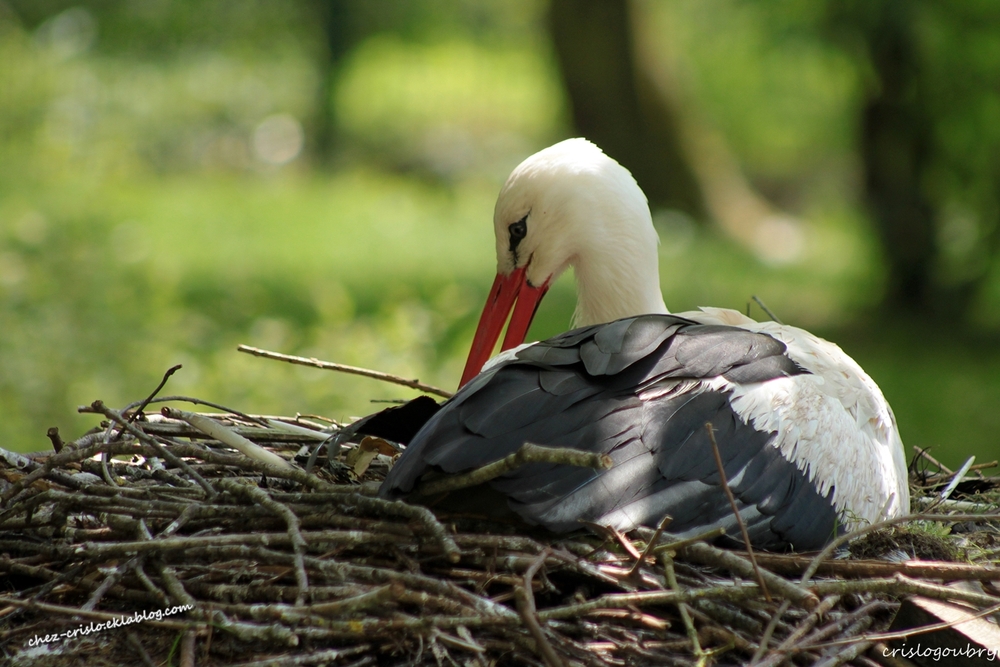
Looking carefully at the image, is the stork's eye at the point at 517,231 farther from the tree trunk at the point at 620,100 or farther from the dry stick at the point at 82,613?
the tree trunk at the point at 620,100

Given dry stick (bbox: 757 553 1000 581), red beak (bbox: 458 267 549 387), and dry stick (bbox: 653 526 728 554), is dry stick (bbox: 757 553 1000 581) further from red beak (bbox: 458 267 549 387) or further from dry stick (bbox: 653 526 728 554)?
red beak (bbox: 458 267 549 387)

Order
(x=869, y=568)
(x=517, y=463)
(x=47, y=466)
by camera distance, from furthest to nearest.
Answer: (x=47, y=466) → (x=869, y=568) → (x=517, y=463)

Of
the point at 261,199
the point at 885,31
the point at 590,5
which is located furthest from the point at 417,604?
the point at 261,199

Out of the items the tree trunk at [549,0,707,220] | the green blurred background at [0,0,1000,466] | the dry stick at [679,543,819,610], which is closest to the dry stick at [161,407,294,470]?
the green blurred background at [0,0,1000,466]

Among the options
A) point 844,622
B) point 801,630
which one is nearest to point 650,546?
point 801,630

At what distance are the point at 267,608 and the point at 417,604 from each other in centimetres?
25

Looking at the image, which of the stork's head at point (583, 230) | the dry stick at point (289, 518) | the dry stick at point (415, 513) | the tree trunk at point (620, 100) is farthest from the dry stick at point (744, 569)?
the tree trunk at point (620, 100)

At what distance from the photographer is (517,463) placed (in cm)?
183

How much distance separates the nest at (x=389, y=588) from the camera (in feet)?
6.12

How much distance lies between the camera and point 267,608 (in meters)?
1.89

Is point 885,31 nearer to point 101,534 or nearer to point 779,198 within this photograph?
point 101,534

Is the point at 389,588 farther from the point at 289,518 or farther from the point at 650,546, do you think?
the point at 650,546

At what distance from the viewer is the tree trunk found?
1132 cm

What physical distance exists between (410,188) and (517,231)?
38.6ft
